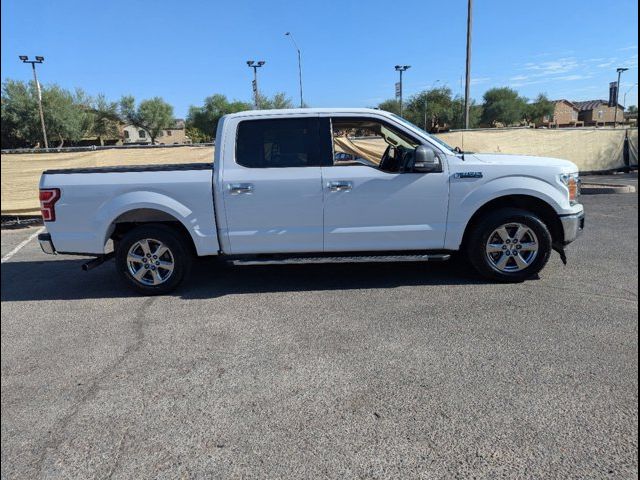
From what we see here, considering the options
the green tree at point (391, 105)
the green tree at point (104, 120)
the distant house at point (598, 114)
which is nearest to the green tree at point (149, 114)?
the green tree at point (104, 120)

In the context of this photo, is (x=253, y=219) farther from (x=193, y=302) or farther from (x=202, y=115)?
(x=202, y=115)

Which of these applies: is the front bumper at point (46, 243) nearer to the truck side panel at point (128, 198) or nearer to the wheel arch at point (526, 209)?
the truck side panel at point (128, 198)

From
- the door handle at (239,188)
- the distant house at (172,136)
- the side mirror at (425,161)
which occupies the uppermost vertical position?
the distant house at (172,136)

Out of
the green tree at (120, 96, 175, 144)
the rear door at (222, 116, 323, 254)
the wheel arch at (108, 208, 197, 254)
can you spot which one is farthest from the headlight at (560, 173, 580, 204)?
the green tree at (120, 96, 175, 144)

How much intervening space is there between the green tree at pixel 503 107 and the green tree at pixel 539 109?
158 centimetres

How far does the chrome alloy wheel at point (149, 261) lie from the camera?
16.8ft

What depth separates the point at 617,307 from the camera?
4395 mm

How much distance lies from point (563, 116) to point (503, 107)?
2506 cm

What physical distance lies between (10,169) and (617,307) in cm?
1194

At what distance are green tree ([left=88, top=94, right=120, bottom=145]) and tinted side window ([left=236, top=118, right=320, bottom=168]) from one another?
65.1 metres

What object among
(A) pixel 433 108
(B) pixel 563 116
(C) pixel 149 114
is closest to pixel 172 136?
(C) pixel 149 114

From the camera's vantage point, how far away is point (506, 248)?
509 centimetres

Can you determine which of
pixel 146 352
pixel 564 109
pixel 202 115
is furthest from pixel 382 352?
pixel 564 109

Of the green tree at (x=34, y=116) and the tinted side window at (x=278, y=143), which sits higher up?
the green tree at (x=34, y=116)
